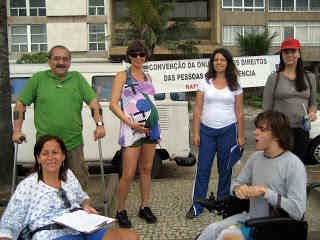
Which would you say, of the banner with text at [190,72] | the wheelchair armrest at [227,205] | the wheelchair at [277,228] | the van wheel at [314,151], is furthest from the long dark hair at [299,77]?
the van wheel at [314,151]

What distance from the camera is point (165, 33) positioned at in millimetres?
27797

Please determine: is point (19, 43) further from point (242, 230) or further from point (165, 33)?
point (242, 230)

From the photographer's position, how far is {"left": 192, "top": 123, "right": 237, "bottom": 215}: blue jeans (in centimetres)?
494

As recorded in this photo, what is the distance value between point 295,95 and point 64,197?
246cm

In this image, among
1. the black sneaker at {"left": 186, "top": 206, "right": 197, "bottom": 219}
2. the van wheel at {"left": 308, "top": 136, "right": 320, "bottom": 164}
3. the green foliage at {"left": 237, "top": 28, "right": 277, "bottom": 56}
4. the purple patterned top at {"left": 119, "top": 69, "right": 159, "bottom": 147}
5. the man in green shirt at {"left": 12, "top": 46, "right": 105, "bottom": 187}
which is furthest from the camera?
the green foliage at {"left": 237, "top": 28, "right": 277, "bottom": 56}

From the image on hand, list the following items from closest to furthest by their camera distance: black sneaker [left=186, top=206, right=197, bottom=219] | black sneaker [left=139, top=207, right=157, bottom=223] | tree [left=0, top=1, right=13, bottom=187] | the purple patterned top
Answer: the purple patterned top < black sneaker [left=139, top=207, right=157, bottom=223] < black sneaker [left=186, top=206, right=197, bottom=219] < tree [left=0, top=1, right=13, bottom=187]

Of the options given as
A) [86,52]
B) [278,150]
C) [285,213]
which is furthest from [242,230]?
[86,52]

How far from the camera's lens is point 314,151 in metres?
8.56


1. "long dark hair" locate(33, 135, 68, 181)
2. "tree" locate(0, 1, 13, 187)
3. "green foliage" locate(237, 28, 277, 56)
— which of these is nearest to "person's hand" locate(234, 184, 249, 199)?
"long dark hair" locate(33, 135, 68, 181)

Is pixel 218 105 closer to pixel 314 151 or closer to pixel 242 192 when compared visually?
pixel 242 192

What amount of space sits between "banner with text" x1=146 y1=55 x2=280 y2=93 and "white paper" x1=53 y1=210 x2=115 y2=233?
493 cm

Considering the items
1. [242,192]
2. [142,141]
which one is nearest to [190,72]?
[142,141]

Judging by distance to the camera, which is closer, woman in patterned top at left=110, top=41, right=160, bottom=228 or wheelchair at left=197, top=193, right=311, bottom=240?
wheelchair at left=197, top=193, right=311, bottom=240

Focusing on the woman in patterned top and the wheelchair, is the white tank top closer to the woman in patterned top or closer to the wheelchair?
the woman in patterned top
